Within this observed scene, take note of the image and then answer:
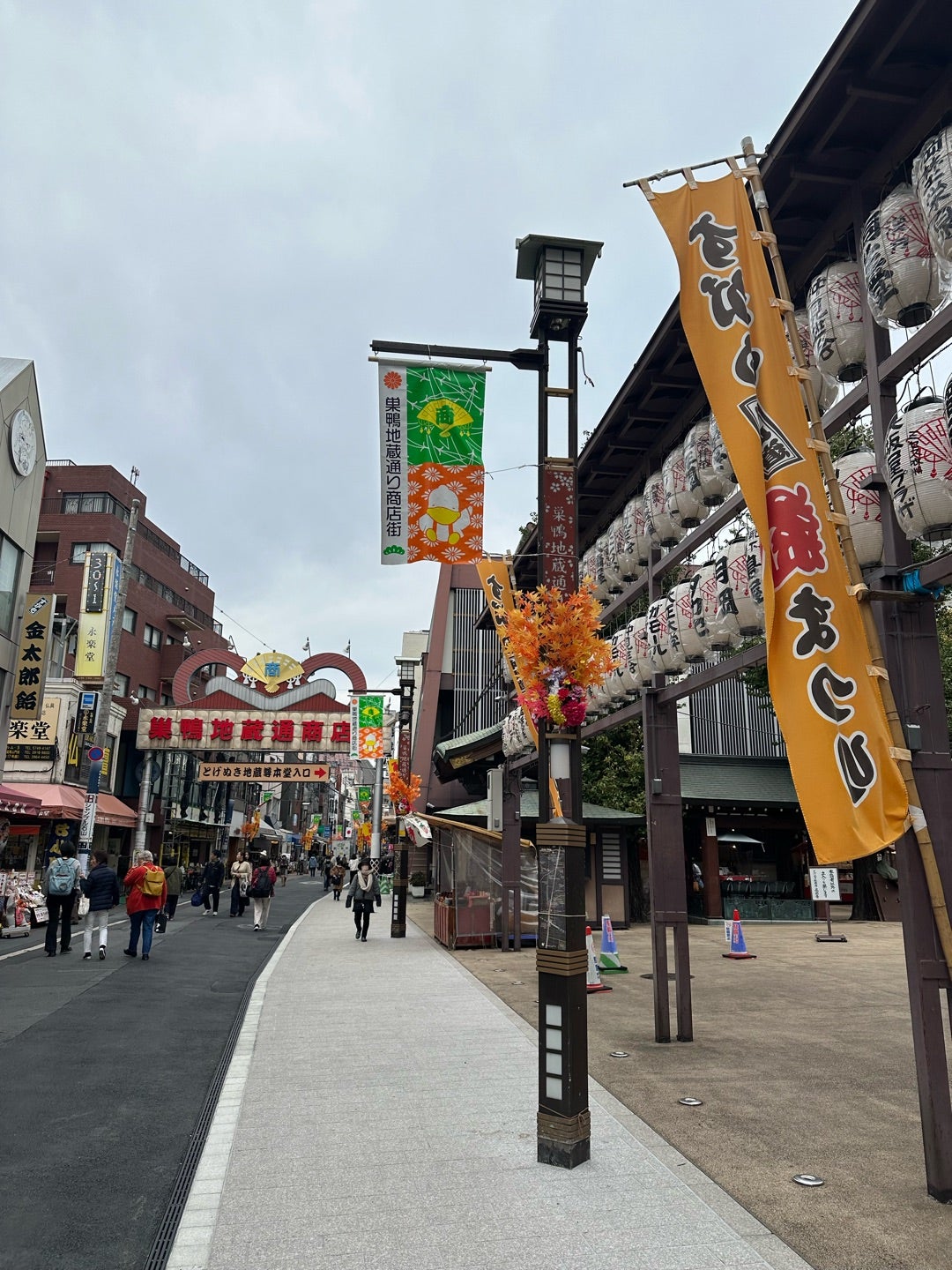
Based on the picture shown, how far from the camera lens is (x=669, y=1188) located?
5074 mm

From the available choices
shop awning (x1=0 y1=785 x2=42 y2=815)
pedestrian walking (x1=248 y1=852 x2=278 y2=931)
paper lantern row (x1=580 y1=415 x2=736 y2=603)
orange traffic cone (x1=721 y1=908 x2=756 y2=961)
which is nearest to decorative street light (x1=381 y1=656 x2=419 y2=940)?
pedestrian walking (x1=248 y1=852 x2=278 y2=931)

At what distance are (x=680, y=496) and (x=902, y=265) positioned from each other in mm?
4022

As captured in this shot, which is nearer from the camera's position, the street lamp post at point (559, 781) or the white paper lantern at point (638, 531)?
the street lamp post at point (559, 781)

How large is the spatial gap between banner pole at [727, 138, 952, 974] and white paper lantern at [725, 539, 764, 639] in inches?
68.4

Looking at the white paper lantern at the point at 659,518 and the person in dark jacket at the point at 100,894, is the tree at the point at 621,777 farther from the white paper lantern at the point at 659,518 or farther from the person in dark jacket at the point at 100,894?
the white paper lantern at the point at 659,518

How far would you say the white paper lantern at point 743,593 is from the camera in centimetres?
746

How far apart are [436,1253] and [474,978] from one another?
9548 mm

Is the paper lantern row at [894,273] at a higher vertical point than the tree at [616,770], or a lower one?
higher

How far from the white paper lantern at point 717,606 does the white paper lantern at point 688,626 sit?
74mm

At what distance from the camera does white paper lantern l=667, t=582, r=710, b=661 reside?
8.56 m

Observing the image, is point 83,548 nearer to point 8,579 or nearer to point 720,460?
point 8,579

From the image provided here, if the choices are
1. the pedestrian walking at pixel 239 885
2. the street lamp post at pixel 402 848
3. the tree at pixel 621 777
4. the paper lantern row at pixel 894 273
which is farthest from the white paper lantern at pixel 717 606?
the pedestrian walking at pixel 239 885

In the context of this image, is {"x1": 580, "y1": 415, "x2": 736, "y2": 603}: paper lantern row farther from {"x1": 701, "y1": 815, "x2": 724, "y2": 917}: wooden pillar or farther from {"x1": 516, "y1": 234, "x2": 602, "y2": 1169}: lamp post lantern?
{"x1": 701, "y1": 815, "x2": 724, "y2": 917}: wooden pillar

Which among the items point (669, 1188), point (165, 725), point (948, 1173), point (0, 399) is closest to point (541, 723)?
point (669, 1188)
